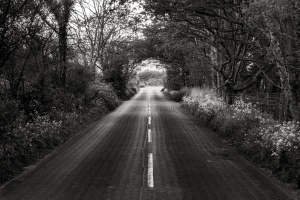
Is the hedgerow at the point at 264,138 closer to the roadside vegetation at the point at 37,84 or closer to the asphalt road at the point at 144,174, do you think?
the asphalt road at the point at 144,174

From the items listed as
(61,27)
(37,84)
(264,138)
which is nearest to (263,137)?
(264,138)

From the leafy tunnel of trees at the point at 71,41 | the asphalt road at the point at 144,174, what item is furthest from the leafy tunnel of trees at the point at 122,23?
the asphalt road at the point at 144,174

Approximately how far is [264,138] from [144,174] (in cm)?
421

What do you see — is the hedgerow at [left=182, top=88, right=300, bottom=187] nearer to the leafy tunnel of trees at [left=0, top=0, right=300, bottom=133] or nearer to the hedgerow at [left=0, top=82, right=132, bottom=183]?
the leafy tunnel of trees at [left=0, top=0, right=300, bottom=133]

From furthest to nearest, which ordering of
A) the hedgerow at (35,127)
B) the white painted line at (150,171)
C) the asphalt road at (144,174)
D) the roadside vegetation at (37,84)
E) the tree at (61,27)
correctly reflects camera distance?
the tree at (61,27) < the roadside vegetation at (37,84) < the hedgerow at (35,127) < the white painted line at (150,171) < the asphalt road at (144,174)

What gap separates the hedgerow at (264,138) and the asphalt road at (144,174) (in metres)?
0.47

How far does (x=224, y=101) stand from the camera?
19375mm

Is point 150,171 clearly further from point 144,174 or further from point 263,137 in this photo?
point 263,137

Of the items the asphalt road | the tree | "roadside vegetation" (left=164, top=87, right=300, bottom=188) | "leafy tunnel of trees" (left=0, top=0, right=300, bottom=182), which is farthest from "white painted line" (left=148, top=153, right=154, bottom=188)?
the tree

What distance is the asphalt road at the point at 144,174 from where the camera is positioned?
641 cm

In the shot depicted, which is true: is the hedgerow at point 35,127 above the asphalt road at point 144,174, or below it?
above

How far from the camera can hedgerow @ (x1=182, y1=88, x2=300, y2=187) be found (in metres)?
7.89

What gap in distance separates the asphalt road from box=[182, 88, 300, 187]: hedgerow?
47cm

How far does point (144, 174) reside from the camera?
25.5ft
